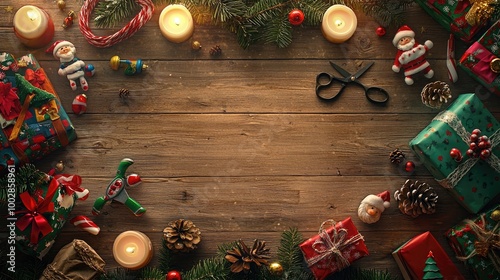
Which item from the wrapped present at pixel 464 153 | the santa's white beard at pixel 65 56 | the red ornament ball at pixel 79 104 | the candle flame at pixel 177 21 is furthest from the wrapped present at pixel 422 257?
the santa's white beard at pixel 65 56

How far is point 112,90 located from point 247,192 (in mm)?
605

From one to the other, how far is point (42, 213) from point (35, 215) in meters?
0.02

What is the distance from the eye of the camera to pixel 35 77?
6.57 feet

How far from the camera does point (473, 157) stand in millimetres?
1942

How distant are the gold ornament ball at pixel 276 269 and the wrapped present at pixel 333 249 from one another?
0.10 meters

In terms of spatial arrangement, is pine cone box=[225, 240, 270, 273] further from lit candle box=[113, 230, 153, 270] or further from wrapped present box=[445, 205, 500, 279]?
wrapped present box=[445, 205, 500, 279]

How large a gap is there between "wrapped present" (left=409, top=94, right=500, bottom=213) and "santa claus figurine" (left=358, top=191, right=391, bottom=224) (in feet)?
0.64

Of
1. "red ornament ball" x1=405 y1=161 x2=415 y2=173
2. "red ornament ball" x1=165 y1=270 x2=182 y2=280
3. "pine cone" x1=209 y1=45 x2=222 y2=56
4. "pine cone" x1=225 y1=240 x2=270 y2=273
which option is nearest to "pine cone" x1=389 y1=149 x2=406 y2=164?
"red ornament ball" x1=405 y1=161 x2=415 y2=173

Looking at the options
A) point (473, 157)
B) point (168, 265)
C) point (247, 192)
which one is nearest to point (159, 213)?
point (168, 265)

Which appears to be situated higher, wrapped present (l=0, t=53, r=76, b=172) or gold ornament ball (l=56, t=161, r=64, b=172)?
wrapped present (l=0, t=53, r=76, b=172)

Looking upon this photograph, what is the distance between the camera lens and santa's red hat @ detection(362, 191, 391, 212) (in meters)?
1.97

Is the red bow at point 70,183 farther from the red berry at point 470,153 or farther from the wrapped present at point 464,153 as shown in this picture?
the red berry at point 470,153

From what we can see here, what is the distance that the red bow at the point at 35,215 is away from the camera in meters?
1.84

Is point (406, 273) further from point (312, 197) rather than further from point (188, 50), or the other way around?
point (188, 50)
